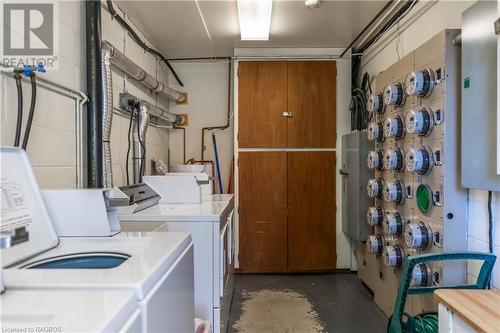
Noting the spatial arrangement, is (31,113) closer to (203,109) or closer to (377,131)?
(377,131)

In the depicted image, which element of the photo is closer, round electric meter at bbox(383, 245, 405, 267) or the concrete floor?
round electric meter at bbox(383, 245, 405, 267)

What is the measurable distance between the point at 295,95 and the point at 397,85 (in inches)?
68.4

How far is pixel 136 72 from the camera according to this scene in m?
3.35

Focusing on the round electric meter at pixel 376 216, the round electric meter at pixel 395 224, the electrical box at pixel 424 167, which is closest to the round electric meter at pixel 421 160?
the electrical box at pixel 424 167

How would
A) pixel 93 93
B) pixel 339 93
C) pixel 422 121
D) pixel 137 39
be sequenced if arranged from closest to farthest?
pixel 422 121
pixel 93 93
pixel 137 39
pixel 339 93

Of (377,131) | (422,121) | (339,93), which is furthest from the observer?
(339,93)

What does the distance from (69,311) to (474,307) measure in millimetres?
1573

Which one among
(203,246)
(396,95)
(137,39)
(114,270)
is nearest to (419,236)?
(396,95)

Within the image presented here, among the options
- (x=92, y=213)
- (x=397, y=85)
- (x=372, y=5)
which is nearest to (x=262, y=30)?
(x=372, y=5)

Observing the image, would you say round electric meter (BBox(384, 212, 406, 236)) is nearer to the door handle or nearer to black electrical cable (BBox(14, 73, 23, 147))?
the door handle

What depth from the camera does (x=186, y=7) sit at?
10.8 ft

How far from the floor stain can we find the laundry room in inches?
0.9

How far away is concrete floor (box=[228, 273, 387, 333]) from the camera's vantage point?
2990 mm

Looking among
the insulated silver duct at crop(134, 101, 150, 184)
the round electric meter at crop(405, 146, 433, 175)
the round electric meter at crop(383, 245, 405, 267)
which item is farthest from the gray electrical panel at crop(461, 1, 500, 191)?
the insulated silver duct at crop(134, 101, 150, 184)
